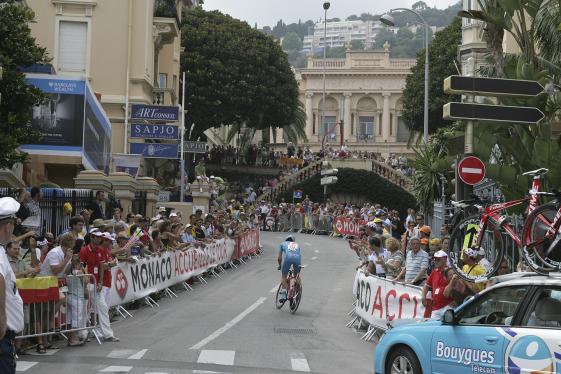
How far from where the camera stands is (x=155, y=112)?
40062mm

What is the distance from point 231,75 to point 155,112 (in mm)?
29532

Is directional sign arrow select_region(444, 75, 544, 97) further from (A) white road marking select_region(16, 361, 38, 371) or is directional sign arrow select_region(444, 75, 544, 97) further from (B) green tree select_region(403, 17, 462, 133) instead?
(B) green tree select_region(403, 17, 462, 133)

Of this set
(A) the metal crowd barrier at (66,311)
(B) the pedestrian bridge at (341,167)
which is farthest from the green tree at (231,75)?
(A) the metal crowd barrier at (66,311)

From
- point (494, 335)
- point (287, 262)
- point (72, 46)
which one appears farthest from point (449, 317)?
point (72, 46)

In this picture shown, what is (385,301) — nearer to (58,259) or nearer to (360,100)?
(58,259)

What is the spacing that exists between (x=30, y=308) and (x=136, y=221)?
9156 millimetres

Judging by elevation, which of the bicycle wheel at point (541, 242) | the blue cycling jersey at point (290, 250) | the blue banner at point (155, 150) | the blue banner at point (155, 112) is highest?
the blue banner at point (155, 112)

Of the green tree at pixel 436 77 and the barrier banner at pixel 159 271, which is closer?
the barrier banner at pixel 159 271

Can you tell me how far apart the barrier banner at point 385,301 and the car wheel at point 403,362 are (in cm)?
384

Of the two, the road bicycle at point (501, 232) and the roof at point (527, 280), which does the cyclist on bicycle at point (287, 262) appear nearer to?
the road bicycle at point (501, 232)

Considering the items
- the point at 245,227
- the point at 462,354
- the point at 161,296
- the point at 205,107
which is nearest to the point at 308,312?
the point at 161,296

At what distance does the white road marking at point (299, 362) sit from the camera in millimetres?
13914

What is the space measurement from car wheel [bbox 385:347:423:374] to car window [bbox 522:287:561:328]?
5.93 feet

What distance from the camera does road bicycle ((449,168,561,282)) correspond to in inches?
472
